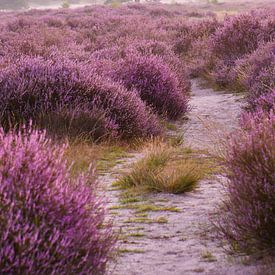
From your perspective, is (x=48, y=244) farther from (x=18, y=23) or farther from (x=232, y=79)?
(x=18, y=23)

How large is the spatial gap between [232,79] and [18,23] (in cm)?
1329

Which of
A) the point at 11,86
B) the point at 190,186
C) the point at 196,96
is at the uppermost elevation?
the point at 11,86

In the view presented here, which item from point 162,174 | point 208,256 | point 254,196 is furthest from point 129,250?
point 162,174

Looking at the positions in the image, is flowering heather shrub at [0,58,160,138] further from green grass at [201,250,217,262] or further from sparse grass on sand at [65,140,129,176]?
green grass at [201,250,217,262]

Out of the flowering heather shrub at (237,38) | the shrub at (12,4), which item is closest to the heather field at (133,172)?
the flowering heather shrub at (237,38)

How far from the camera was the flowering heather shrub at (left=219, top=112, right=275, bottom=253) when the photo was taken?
373 cm

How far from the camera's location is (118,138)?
26.9ft

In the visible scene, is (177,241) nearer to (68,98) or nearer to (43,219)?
(43,219)

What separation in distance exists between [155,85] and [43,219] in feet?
24.7

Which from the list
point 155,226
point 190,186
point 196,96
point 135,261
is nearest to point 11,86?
point 190,186

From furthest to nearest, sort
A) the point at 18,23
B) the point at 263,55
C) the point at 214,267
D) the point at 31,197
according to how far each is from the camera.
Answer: the point at 18,23 < the point at 263,55 < the point at 214,267 < the point at 31,197

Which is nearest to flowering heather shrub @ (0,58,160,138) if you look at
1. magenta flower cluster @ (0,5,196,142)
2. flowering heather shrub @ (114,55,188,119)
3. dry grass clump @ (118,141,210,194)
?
magenta flower cluster @ (0,5,196,142)

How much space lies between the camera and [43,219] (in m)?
3.06

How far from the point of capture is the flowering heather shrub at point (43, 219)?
2900mm
